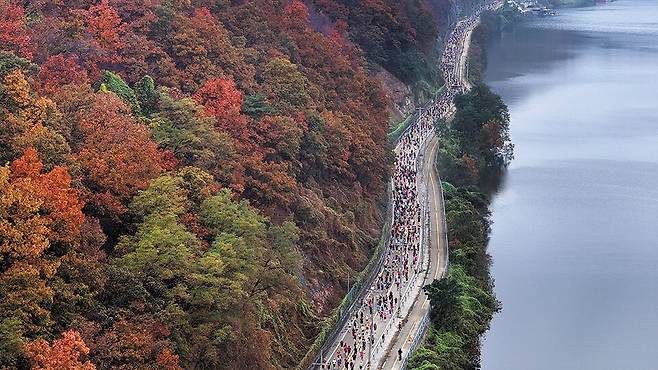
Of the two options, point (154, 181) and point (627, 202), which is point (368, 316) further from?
point (627, 202)

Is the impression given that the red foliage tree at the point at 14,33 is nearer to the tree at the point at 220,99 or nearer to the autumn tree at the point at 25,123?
the autumn tree at the point at 25,123

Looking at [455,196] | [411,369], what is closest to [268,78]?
[455,196]

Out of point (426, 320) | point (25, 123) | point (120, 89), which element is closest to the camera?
point (25, 123)

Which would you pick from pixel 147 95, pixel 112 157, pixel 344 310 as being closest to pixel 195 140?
pixel 147 95

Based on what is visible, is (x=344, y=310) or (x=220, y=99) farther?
(x=220, y=99)

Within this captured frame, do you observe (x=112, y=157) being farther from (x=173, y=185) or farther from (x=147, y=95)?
(x=147, y=95)

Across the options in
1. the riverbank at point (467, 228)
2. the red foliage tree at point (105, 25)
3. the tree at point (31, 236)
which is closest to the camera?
the tree at point (31, 236)

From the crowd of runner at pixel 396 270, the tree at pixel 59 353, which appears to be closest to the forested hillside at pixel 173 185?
the tree at pixel 59 353
